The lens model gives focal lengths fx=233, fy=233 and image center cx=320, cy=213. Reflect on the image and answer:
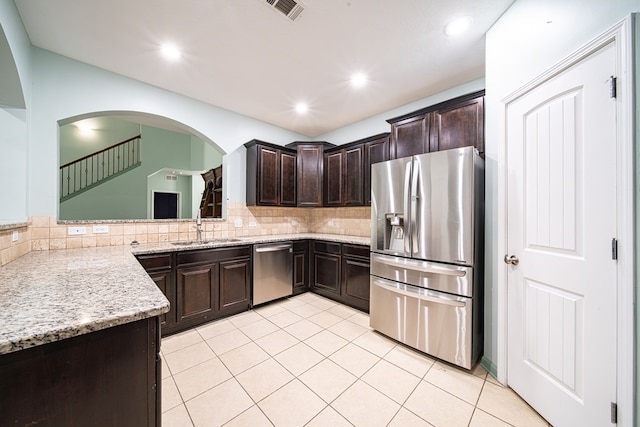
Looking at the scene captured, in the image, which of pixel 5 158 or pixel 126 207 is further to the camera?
pixel 126 207

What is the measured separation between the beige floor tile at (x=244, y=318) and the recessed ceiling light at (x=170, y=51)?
9.49 feet

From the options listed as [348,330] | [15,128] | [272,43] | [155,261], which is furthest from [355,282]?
[15,128]

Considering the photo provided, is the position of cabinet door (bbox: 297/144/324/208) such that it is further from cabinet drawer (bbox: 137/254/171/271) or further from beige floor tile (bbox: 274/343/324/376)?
beige floor tile (bbox: 274/343/324/376)

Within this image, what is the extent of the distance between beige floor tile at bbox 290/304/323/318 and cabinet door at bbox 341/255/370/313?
43 cm

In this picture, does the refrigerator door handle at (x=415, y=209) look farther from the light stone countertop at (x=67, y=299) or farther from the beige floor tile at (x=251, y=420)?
the light stone countertop at (x=67, y=299)

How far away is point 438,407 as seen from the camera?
1546mm

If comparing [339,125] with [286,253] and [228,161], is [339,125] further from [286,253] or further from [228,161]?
[286,253]

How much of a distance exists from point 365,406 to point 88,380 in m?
1.51

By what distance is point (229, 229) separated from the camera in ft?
11.5

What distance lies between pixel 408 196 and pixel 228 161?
8.69 ft

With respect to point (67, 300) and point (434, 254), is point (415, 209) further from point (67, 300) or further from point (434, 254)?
point (67, 300)

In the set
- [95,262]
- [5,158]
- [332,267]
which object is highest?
[5,158]

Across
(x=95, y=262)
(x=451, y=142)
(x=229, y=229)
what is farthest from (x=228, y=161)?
(x=451, y=142)

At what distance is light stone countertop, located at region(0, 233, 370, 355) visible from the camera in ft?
2.27
